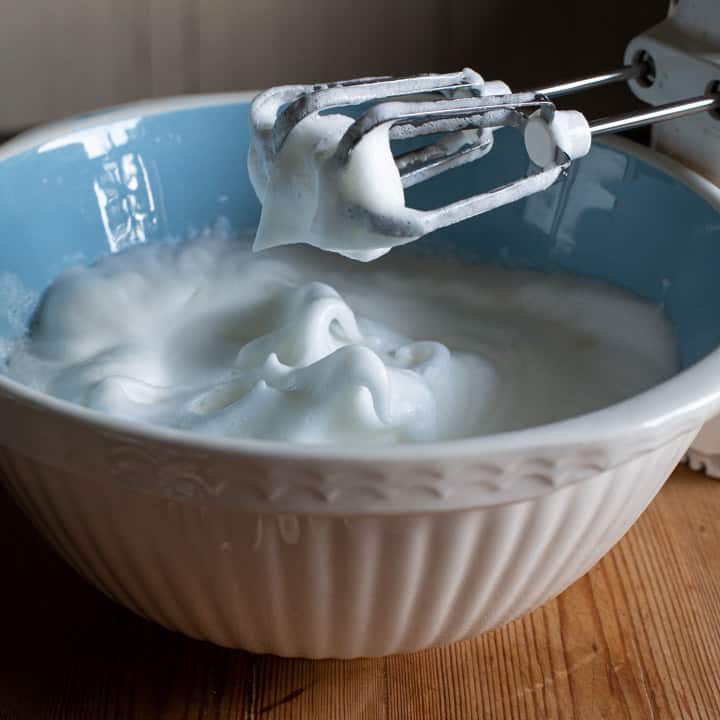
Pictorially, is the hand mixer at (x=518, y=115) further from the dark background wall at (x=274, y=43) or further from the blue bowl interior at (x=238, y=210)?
the dark background wall at (x=274, y=43)

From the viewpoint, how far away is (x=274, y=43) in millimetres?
1131

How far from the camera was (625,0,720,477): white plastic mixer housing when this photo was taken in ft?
2.71

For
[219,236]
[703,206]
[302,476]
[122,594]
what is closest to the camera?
[302,476]

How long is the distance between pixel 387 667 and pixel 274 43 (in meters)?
0.68

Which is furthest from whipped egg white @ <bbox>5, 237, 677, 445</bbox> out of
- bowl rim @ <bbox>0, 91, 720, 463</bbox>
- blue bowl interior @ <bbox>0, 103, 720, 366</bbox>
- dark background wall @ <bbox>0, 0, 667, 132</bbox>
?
dark background wall @ <bbox>0, 0, 667, 132</bbox>

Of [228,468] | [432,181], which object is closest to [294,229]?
[228,468]

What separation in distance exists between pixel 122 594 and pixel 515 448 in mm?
254

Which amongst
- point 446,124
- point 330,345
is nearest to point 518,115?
point 446,124

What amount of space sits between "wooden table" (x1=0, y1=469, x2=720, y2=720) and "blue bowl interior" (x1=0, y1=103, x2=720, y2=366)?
17 centimetres

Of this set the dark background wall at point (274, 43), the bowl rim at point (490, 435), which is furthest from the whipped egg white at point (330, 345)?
the dark background wall at point (274, 43)

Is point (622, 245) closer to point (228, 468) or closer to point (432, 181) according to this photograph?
point (432, 181)

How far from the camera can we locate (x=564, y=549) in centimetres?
58

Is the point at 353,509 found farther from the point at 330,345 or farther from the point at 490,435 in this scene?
the point at 330,345

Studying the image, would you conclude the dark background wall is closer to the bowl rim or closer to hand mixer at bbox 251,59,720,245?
hand mixer at bbox 251,59,720,245
